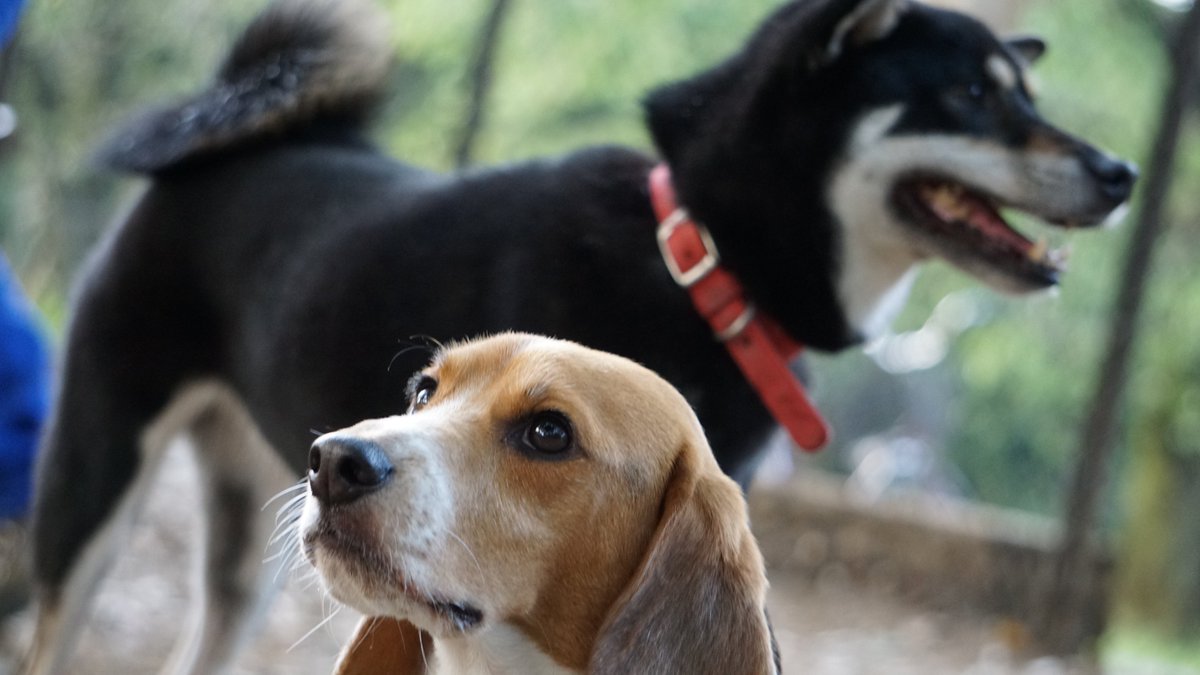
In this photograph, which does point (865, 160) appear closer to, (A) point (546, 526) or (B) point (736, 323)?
(B) point (736, 323)

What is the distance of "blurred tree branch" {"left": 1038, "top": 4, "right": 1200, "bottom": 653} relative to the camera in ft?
18.7

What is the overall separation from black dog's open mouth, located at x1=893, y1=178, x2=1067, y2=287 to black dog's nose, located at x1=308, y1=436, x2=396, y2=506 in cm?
174

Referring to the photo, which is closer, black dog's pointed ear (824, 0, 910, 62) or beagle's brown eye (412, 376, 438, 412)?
beagle's brown eye (412, 376, 438, 412)

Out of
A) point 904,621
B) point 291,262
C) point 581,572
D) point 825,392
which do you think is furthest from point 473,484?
point 825,392

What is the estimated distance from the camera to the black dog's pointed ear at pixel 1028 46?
3.54 metres

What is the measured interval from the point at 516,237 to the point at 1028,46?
1.64m

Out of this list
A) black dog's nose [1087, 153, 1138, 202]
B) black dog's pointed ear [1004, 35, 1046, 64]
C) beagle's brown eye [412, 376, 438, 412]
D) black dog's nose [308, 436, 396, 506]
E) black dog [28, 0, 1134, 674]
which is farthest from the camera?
black dog's pointed ear [1004, 35, 1046, 64]

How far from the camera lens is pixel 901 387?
15000 mm

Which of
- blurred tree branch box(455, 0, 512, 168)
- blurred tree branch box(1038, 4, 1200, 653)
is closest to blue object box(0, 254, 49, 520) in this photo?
blurred tree branch box(455, 0, 512, 168)

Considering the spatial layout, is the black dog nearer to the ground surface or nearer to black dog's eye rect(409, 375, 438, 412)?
black dog's eye rect(409, 375, 438, 412)

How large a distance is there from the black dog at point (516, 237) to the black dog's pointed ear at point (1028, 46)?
2cm

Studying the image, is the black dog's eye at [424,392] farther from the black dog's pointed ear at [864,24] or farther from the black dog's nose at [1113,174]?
the black dog's nose at [1113,174]

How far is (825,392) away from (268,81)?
11299 mm

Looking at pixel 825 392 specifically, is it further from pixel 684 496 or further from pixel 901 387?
pixel 684 496
